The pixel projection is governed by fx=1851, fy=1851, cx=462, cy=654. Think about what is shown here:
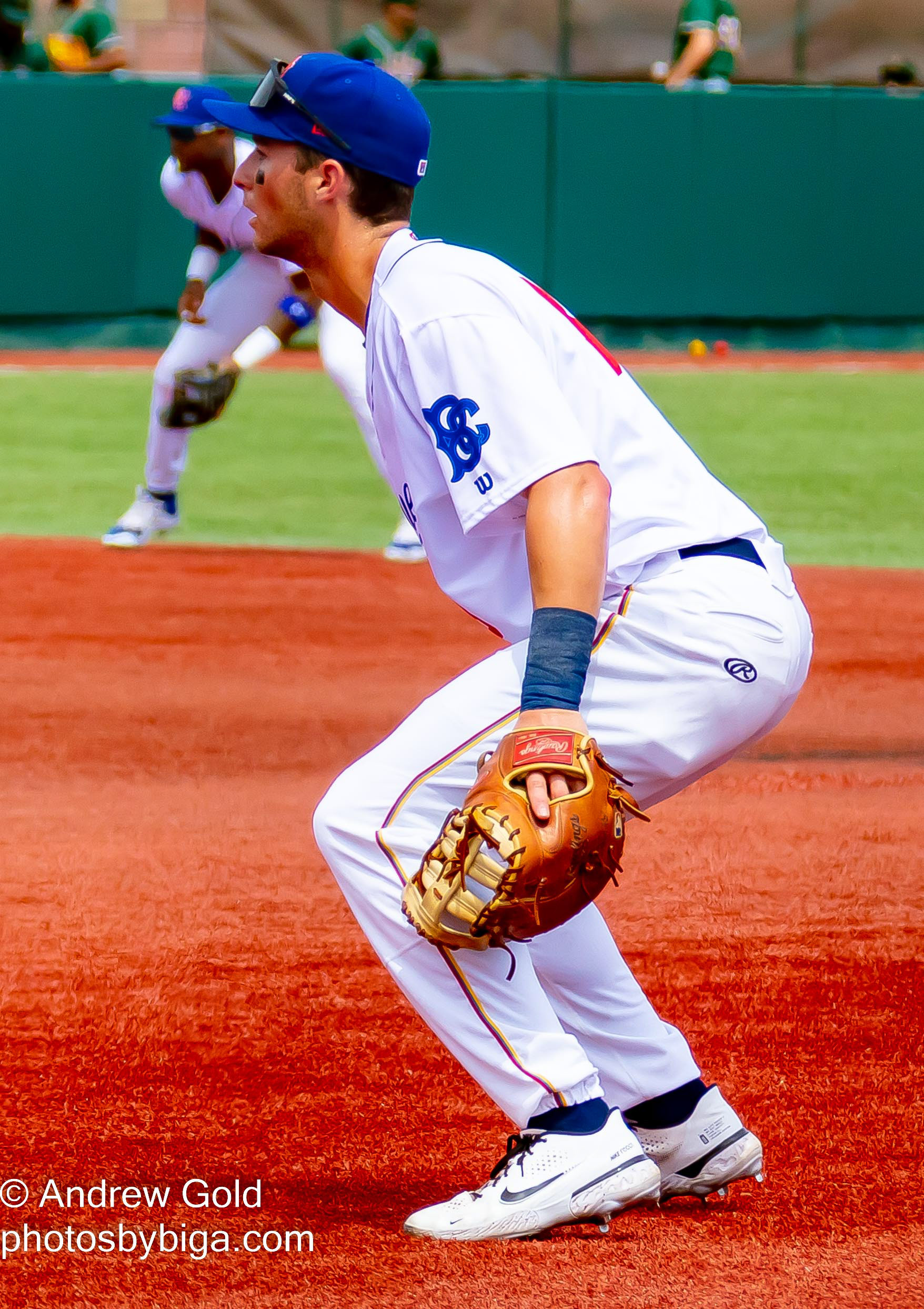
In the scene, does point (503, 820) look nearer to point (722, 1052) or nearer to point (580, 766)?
point (580, 766)

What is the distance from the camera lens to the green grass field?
31.4ft

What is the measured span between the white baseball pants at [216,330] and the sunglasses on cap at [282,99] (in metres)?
5.76

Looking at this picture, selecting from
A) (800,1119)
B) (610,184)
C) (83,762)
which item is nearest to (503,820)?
(800,1119)

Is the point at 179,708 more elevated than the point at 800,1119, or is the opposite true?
the point at 800,1119

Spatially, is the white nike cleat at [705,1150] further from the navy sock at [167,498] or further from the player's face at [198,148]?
the navy sock at [167,498]

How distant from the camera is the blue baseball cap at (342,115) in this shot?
2699 mm

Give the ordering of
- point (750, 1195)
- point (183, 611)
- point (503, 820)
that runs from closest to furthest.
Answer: point (503, 820) → point (750, 1195) → point (183, 611)

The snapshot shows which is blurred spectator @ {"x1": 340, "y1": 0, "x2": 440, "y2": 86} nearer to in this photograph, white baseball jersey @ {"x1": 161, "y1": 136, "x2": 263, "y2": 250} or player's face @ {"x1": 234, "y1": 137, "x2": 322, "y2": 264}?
white baseball jersey @ {"x1": 161, "y1": 136, "x2": 263, "y2": 250}

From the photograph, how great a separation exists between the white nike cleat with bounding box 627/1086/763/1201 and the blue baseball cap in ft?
4.96

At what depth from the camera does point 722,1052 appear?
351 centimetres

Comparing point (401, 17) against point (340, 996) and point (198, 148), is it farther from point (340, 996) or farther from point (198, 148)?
point (340, 996)

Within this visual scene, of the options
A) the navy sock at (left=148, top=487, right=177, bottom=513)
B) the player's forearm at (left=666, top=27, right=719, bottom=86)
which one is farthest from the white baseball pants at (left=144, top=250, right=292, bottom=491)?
the player's forearm at (left=666, top=27, right=719, bottom=86)

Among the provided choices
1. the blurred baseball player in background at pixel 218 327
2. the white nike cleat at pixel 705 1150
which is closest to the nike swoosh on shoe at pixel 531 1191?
the white nike cleat at pixel 705 1150

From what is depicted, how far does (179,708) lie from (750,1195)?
3.62m
